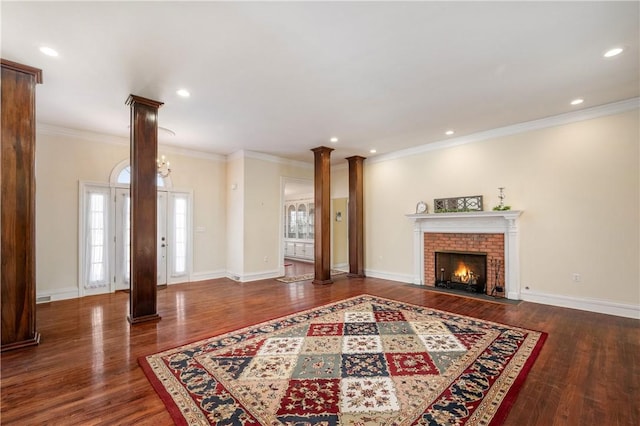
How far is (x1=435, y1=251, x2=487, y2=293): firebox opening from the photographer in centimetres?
548

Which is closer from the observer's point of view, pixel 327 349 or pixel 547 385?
pixel 547 385

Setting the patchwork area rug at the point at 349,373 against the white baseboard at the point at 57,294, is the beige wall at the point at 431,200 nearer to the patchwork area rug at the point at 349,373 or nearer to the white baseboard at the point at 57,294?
the white baseboard at the point at 57,294

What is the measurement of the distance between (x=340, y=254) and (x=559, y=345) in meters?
5.92

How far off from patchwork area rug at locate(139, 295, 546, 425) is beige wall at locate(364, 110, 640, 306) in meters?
1.82

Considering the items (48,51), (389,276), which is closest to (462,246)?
(389,276)

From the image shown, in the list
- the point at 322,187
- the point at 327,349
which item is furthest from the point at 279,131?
the point at 327,349

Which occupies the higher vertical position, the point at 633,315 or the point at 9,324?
the point at 9,324

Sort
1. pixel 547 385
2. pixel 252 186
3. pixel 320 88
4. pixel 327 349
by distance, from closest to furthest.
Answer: pixel 547 385 < pixel 327 349 < pixel 320 88 < pixel 252 186

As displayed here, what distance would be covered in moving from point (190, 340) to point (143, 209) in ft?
6.17

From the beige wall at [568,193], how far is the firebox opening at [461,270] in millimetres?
667

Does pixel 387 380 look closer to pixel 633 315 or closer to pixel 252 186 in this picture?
pixel 633 315

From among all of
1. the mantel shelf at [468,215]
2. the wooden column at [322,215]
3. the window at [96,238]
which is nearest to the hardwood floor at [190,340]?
the window at [96,238]

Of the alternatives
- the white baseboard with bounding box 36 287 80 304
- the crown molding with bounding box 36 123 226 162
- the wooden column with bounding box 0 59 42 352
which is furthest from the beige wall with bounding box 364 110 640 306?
the white baseboard with bounding box 36 287 80 304

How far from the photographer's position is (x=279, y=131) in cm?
534
